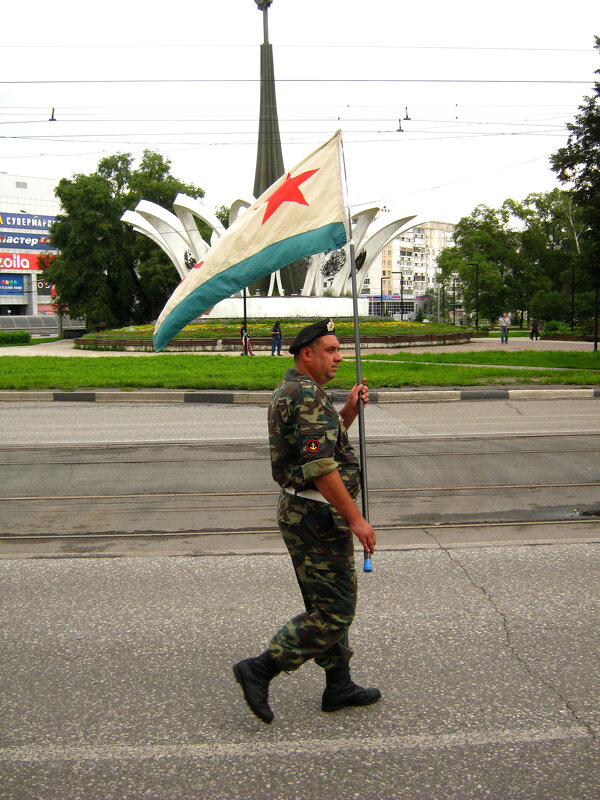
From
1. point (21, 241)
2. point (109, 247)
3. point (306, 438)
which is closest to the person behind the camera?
point (306, 438)

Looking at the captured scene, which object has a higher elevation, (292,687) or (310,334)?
(310,334)

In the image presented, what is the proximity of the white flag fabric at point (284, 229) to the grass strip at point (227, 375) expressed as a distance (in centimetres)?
1243

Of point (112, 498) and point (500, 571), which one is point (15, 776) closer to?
point (500, 571)

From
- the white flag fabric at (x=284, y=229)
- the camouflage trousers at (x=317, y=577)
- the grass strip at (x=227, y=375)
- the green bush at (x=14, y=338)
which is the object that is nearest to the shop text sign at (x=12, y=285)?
→ the green bush at (x=14, y=338)

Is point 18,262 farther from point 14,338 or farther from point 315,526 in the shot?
point 315,526

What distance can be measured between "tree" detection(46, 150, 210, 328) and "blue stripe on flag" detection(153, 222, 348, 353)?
49.7 metres

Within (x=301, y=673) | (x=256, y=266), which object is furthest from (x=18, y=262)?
(x=301, y=673)

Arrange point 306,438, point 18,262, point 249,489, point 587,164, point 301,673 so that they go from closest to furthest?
point 306,438 → point 301,673 → point 249,489 → point 587,164 → point 18,262

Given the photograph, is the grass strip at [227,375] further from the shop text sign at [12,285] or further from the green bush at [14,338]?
the shop text sign at [12,285]

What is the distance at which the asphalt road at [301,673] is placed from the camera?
295 cm

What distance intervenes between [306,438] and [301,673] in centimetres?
147

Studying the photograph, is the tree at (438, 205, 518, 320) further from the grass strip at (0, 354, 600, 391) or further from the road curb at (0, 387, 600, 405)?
the road curb at (0, 387, 600, 405)

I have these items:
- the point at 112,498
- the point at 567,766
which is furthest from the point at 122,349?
the point at 567,766

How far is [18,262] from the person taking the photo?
295 feet
